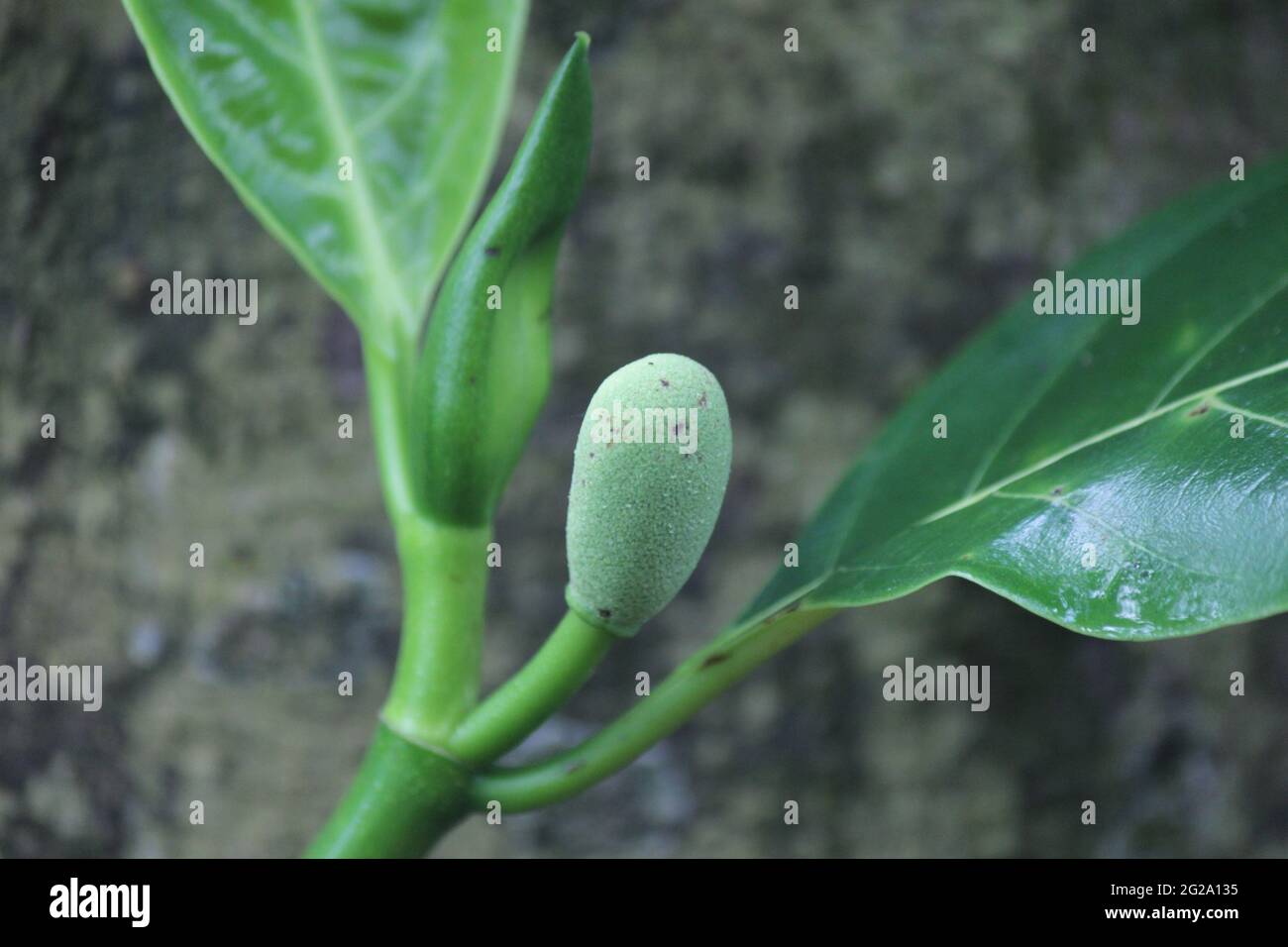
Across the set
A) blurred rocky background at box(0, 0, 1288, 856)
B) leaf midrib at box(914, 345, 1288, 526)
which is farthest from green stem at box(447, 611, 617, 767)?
blurred rocky background at box(0, 0, 1288, 856)

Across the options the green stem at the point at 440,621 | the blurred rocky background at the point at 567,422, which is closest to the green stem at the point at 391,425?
the green stem at the point at 440,621

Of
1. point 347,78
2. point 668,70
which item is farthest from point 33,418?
point 668,70

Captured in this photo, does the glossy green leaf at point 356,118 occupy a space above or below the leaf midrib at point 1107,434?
above

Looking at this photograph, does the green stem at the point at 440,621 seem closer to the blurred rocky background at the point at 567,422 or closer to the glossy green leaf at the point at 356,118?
the glossy green leaf at the point at 356,118

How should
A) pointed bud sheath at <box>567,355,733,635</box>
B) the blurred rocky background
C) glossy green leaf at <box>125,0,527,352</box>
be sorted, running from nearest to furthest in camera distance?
pointed bud sheath at <box>567,355,733,635</box>, glossy green leaf at <box>125,0,527,352</box>, the blurred rocky background

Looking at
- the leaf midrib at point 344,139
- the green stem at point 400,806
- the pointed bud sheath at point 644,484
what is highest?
the leaf midrib at point 344,139

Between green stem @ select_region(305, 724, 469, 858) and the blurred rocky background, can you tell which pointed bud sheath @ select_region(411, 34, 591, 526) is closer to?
green stem @ select_region(305, 724, 469, 858)
